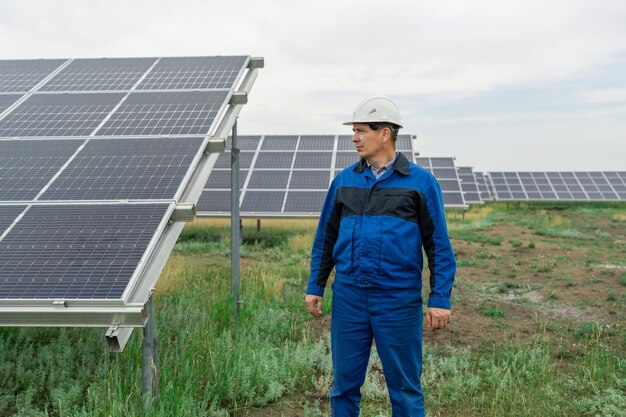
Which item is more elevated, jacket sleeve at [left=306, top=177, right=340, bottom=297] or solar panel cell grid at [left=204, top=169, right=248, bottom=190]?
solar panel cell grid at [left=204, top=169, right=248, bottom=190]

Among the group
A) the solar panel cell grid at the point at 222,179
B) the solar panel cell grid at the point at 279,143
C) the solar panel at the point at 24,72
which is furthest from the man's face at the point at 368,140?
the solar panel cell grid at the point at 279,143

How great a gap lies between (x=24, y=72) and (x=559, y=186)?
35.6 meters

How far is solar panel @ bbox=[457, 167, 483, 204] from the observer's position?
3358 centimetres

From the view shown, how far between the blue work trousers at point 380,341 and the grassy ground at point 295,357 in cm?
113

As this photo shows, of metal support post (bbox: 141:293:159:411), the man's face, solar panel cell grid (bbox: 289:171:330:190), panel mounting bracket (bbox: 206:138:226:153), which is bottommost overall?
metal support post (bbox: 141:293:159:411)

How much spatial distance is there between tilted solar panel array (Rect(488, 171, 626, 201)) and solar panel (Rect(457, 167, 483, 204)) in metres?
2.19

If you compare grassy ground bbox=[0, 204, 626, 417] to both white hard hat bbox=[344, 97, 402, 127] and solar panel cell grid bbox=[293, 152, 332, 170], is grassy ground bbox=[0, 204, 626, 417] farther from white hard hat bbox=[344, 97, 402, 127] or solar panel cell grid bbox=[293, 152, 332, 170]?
solar panel cell grid bbox=[293, 152, 332, 170]

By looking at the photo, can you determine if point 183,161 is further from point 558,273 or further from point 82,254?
point 558,273

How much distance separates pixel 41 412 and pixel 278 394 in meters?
2.07

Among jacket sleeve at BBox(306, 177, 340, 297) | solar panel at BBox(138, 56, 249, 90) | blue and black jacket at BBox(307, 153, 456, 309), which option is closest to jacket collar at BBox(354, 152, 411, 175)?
blue and black jacket at BBox(307, 153, 456, 309)

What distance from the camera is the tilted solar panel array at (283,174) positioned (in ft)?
53.4

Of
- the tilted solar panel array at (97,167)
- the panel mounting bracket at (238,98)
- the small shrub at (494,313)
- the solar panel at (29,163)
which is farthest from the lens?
the small shrub at (494,313)

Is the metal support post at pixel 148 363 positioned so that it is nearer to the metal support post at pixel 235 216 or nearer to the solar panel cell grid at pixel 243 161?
the metal support post at pixel 235 216

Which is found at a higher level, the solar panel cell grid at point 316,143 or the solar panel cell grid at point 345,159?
the solar panel cell grid at point 316,143
